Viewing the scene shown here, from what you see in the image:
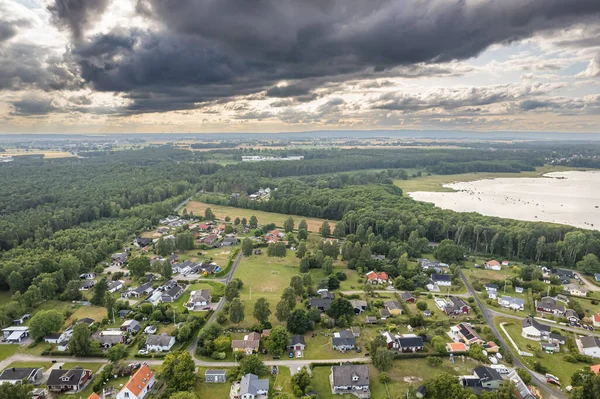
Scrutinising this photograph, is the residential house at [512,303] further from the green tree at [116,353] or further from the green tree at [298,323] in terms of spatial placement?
the green tree at [116,353]

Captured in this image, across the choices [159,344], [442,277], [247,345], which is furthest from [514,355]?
[159,344]

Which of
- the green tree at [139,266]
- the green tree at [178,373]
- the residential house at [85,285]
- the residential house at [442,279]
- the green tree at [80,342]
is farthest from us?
the green tree at [139,266]

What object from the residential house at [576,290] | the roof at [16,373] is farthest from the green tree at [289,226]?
the roof at [16,373]

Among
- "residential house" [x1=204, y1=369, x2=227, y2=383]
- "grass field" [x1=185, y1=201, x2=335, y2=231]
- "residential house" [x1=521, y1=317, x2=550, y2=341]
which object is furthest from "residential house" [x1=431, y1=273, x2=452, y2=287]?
"residential house" [x1=204, y1=369, x2=227, y2=383]

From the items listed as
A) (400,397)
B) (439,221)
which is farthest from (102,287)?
(439,221)

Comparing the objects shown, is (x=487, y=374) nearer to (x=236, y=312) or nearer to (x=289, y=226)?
(x=236, y=312)

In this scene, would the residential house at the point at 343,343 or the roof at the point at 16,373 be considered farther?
the residential house at the point at 343,343
